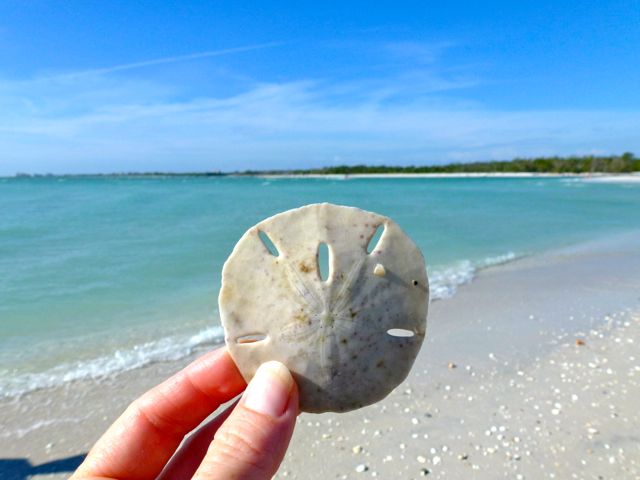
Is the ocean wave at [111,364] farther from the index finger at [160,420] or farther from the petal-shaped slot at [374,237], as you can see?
the index finger at [160,420]

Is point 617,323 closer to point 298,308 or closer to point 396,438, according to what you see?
point 396,438

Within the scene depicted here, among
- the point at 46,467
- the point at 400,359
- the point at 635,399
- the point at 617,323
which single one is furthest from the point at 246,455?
the point at 617,323

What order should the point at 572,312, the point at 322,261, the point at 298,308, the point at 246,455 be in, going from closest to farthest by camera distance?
the point at 246,455, the point at 298,308, the point at 572,312, the point at 322,261

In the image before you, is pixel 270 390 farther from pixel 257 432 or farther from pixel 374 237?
pixel 374 237

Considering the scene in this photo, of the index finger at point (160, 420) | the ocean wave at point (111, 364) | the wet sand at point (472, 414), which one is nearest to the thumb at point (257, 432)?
the index finger at point (160, 420)

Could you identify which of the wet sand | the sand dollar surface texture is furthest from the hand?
the wet sand

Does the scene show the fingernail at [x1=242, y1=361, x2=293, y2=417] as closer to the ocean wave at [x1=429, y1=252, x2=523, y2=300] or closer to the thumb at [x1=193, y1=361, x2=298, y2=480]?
the thumb at [x1=193, y1=361, x2=298, y2=480]

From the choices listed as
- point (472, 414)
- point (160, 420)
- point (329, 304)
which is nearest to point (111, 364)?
point (160, 420)
